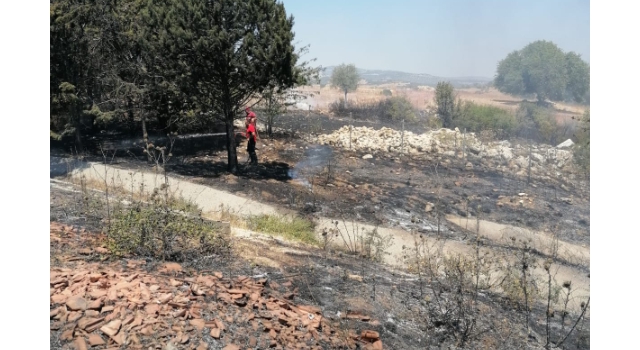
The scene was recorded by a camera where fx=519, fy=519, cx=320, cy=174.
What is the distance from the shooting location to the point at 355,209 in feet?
36.2

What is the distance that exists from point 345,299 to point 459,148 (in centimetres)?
1453

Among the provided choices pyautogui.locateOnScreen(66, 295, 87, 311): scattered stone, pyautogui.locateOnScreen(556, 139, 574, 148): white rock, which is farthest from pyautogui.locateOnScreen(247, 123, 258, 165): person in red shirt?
pyautogui.locateOnScreen(556, 139, 574, 148): white rock

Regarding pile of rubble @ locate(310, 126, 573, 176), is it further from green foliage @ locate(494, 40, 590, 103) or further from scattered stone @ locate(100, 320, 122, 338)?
scattered stone @ locate(100, 320, 122, 338)

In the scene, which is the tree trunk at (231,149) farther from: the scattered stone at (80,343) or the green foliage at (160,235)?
the scattered stone at (80,343)

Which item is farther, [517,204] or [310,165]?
[310,165]

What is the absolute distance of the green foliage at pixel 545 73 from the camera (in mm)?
27906

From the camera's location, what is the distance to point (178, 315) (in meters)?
4.43

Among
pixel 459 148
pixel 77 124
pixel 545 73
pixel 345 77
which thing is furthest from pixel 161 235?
pixel 345 77

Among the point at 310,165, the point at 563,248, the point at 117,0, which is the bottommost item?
the point at 563,248

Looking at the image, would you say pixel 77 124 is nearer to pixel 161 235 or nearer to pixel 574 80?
pixel 161 235

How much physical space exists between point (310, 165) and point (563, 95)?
22.3m

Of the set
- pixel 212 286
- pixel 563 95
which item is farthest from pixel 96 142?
pixel 563 95

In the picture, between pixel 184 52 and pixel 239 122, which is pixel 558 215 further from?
pixel 239 122

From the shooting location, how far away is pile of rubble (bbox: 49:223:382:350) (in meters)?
4.17
